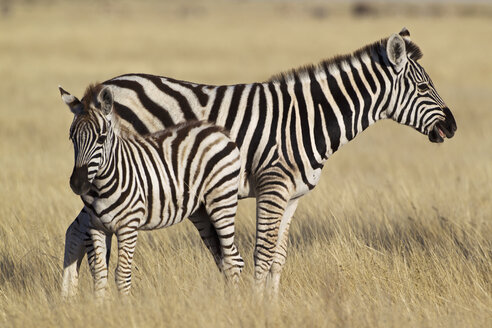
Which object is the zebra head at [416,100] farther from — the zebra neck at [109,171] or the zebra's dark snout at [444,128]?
the zebra neck at [109,171]

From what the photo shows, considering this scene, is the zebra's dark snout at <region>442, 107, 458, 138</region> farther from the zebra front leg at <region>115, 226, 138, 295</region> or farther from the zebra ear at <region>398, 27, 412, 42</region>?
the zebra front leg at <region>115, 226, 138, 295</region>

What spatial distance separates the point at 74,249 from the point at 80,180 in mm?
1477

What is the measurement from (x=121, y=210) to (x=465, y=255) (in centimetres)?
414

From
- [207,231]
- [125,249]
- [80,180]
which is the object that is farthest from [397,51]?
[80,180]

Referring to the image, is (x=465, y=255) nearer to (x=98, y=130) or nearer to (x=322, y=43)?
(x=98, y=130)

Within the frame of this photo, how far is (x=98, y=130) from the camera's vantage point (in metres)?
4.88

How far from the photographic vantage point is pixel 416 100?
21.4ft

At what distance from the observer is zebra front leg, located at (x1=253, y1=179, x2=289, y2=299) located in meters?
6.06

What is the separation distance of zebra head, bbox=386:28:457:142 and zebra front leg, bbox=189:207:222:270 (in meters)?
2.10

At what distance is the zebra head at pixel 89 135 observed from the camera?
15.6 ft

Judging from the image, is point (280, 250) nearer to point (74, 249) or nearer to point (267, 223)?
point (267, 223)

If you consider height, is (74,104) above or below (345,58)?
below

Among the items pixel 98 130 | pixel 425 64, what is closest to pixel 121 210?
pixel 98 130

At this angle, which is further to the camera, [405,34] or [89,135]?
[405,34]
